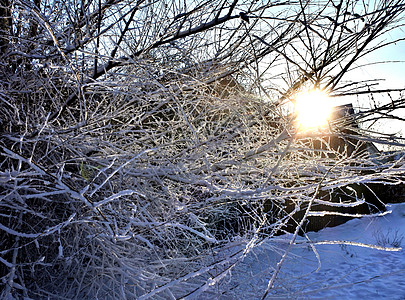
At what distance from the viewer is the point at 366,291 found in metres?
4.65

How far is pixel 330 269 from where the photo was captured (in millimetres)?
5758

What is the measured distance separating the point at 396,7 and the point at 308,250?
19.4 ft

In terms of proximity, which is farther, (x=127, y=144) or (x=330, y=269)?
(x=330, y=269)

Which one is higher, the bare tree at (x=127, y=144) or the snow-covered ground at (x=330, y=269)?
the bare tree at (x=127, y=144)

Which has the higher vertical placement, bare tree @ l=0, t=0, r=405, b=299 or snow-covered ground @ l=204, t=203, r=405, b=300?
bare tree @ l=0, t=0, r=405, b=299

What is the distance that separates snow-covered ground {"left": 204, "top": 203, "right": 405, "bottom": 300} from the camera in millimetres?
3129

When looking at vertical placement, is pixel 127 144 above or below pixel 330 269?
above

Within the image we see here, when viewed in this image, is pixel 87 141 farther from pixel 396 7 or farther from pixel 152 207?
pixel 396 7

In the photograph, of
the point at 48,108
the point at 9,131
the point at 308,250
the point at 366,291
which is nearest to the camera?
the point at 9,131

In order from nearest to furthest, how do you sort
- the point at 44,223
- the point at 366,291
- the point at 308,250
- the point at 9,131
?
the point at 9,131 → the point at 44,223 → the point at 366,291 → the point at 308,250

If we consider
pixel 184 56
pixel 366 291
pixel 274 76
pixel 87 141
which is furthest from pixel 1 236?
pixel 366 291

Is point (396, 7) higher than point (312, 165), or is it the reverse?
point (396, 7)

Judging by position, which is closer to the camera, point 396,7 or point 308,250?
point 396,7

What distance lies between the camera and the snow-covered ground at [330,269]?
3129 mm
